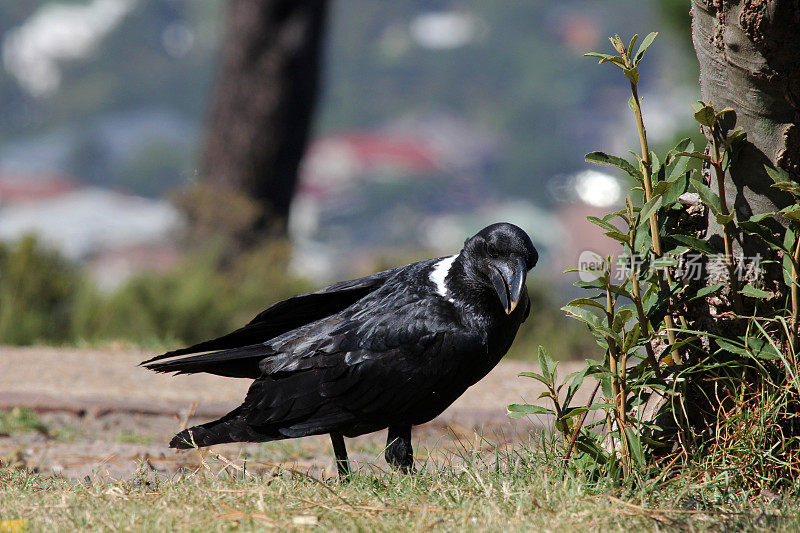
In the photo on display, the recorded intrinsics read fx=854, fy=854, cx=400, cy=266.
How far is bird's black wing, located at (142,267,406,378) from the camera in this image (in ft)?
10.1

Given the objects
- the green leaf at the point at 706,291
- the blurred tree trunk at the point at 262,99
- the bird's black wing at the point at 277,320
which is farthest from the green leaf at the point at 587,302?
the blurred tree trunk at the point at 262,99

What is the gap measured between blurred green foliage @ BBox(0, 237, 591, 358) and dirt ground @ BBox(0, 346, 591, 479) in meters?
1.24

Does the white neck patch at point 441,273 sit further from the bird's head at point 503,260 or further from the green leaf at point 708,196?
the green leaf at point 708,196

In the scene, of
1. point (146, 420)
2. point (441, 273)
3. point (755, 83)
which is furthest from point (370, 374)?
point (146, 420)

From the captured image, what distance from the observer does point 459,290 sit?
2.88 meters

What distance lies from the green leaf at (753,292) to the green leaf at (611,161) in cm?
43

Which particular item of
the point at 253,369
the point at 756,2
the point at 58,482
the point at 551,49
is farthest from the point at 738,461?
the point at 551,49

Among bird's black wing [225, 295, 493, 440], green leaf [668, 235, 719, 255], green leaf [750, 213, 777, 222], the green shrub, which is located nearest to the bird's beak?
bird's black wing [225, 295, 493, 440]

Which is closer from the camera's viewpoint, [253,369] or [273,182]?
[253,369]

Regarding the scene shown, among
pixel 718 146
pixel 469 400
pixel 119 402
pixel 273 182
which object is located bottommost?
pixel 469 400

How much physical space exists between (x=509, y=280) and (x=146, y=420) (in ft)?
7.56

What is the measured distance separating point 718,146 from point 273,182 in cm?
726

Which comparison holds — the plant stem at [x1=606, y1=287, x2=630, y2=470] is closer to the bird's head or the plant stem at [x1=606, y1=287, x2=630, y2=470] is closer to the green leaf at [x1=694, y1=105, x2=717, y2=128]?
the bird's head

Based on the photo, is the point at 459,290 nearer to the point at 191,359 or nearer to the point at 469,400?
the point at 191,359
